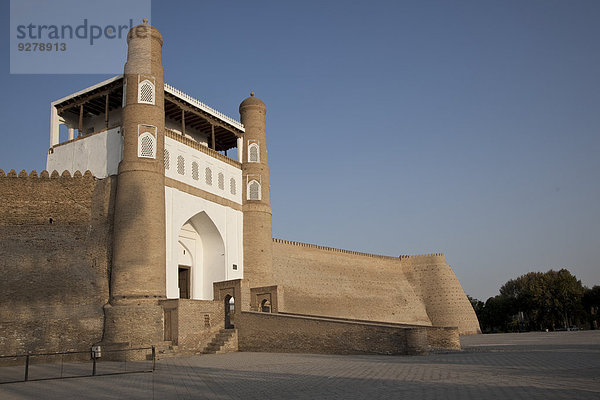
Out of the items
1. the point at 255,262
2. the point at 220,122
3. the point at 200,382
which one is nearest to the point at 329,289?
the point at 255,262

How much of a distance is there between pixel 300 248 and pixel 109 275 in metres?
13.6

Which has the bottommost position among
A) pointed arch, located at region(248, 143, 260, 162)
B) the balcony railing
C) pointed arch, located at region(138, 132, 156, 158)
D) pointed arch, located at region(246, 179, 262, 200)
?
pointed arch, located at region(246, 179, 262, 200)

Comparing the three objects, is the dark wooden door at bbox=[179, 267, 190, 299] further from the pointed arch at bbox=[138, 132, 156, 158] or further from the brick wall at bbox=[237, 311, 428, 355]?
the pointed arch at bbox=[138, 132, 156, 158]

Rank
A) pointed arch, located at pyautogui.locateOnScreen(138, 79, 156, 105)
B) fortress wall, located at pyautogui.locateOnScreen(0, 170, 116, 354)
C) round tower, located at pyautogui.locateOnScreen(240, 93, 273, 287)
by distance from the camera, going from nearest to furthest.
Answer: fortress wall, located at pyautogui.locateOnScreen(0, 170, 116, 354) → pointed arch, located at pyautogui.locateOnScreen(138, 79, 156, 105) → round tower, located at pyautogui.locateOnScreen(240, 93, 273, 287)

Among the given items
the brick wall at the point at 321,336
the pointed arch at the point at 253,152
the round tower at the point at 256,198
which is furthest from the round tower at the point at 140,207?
the pointed arch at the point at 253,152

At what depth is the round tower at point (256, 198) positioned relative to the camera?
69.9ft

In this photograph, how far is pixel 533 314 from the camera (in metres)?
39.2

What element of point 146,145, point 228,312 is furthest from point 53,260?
point 228,312

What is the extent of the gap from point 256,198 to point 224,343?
24.7 ft

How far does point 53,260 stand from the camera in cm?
1546

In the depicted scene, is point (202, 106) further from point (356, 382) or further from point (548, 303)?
point (548, 303)

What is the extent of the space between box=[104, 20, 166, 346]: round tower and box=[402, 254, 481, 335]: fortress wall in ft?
70.5

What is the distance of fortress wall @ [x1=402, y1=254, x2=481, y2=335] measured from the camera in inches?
1287

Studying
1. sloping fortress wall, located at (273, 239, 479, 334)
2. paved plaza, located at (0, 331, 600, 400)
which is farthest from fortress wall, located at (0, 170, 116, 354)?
sloping fortress wall, located at (273, 239, 479, 334)
